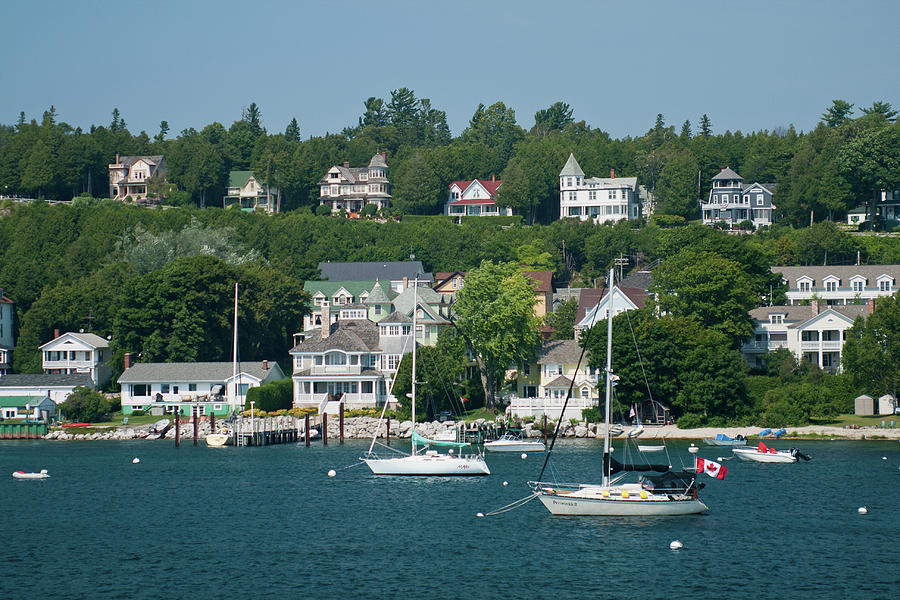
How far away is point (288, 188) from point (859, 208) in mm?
80074

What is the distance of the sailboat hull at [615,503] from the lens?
182 ft

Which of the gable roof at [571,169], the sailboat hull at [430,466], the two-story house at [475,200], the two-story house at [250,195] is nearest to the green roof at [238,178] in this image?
the two-story house at [250,195]

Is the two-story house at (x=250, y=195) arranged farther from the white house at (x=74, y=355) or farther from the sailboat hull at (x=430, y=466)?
the sailboat hull at (x=430, y=466)

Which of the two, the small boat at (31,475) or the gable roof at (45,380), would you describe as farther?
Answer: the gable roof at (45,380)

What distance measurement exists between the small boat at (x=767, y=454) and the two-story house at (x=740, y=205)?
3140 inches

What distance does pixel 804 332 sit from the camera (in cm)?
10169

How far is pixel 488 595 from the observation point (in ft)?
143

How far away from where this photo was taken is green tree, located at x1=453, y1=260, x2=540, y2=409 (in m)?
→ 93.1

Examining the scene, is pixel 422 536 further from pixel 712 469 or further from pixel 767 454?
pixel 767 454

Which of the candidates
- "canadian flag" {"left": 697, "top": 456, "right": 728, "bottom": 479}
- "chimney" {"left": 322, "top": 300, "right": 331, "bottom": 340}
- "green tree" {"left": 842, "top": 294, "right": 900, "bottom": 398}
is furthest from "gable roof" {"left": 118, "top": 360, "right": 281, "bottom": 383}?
"canadian flag" {"left": 697, "top": 456, "right": 728, "bottom": 479}

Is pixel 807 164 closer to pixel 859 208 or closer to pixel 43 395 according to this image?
pixel 859 208

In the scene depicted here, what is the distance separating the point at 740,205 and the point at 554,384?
70011 mm

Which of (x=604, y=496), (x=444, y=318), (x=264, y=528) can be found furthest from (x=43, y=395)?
(x=604, y=496)

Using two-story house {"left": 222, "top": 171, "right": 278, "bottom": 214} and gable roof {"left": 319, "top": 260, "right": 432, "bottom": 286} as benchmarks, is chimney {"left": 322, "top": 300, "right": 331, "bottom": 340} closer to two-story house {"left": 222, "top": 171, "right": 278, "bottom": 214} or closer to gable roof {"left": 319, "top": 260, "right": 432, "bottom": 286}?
gable roof {"left": 319, "top": 260, "right": 432, "bottom": 286}
